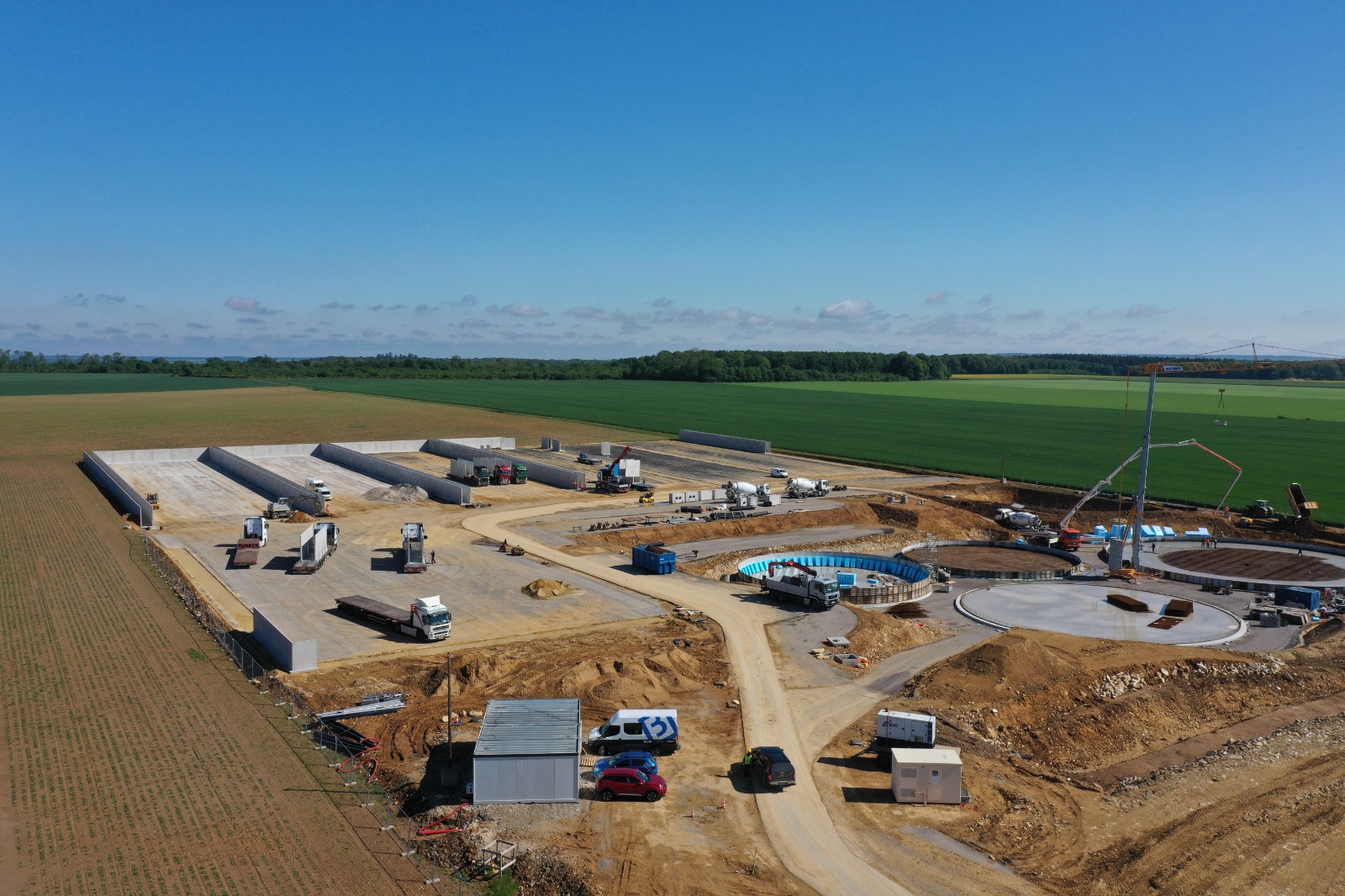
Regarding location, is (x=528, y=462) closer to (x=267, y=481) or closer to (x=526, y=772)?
(x=267, y=481)

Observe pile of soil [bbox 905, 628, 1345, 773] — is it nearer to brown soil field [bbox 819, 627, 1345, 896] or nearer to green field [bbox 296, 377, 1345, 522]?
brown soil field [bbox 819, 627, 1345, 896]

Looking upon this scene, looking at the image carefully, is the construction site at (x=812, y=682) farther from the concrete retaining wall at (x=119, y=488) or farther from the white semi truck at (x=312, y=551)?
the concrete retaining wall at (x=119, y=488)

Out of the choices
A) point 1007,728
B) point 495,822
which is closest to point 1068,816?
point 1007,728

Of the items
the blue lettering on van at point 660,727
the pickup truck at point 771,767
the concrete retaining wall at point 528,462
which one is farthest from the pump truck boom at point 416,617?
the concrete retaining wall at point 528,462

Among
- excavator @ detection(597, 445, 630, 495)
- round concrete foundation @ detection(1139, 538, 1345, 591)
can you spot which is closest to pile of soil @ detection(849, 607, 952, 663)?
round concrete foundation @ detection(1139, 538, 1345, 591)

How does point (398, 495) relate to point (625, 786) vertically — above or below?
above

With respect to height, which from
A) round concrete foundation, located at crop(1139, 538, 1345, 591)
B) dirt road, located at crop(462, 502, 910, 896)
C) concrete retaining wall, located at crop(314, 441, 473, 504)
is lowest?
dirt road, located at crop(462, 502, 910, 896)

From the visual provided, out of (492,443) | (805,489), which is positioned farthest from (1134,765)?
(492,443)
